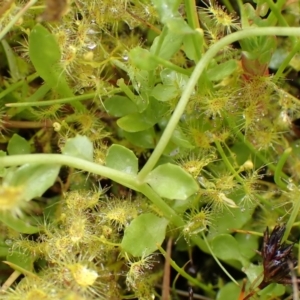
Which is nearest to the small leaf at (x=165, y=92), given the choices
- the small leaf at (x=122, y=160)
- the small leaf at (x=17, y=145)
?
the small leaf at (x=122, y=160)

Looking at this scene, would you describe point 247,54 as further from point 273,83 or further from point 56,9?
point 56,9

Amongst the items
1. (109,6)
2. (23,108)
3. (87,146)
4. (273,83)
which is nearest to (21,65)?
(23,108)

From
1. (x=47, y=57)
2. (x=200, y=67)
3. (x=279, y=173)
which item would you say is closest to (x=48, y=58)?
(x=47, y=57)

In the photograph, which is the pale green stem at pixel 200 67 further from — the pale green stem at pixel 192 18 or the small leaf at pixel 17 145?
the small leaf at pixel 17 145

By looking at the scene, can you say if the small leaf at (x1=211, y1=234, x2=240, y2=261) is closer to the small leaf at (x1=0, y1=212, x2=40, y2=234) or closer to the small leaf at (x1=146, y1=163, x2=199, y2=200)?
the small leaf at (x1=146, y1=163, x2=199, y2=200)

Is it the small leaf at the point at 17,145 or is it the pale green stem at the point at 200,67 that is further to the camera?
the small leaf at the point at 17,145

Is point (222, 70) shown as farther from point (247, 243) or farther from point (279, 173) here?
point (247, 243)

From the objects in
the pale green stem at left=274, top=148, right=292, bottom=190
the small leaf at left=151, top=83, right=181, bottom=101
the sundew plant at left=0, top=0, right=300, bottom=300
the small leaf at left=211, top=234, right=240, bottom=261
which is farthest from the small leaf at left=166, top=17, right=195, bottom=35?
the small leaf at left=211, top=234, right=240, bottom=261
